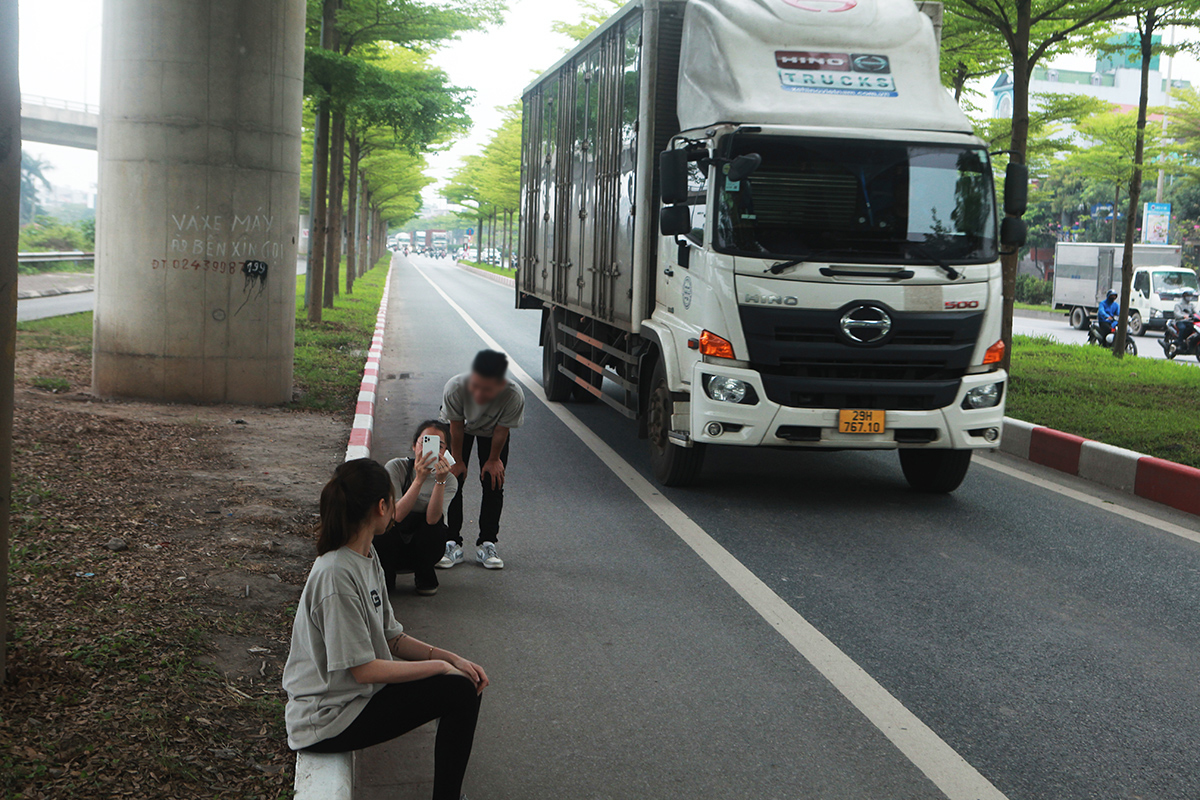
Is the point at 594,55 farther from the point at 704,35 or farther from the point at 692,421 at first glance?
the point at 692,421

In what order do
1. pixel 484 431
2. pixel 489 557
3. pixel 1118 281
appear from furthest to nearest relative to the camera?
pixel 1118 281 → pixel 489 557 → pixel 484 431

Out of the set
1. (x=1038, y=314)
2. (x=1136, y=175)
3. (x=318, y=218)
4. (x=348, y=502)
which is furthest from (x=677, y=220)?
(x=1038, y=314)

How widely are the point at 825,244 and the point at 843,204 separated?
31 centimetres

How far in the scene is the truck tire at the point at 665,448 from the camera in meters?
8.38

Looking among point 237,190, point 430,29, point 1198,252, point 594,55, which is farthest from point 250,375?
point 1198,252

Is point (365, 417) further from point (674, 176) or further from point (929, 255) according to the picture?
point (929, 255)

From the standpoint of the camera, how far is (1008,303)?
13.5 m

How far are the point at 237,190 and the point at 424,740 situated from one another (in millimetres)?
7896

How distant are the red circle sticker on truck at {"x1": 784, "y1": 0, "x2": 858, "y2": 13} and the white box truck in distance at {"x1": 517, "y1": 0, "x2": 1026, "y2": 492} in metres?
0.02

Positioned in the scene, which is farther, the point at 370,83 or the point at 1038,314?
the point at 1038,314

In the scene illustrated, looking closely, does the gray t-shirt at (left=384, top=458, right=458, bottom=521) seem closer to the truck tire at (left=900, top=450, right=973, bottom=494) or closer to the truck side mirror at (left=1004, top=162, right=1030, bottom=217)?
the truck tire at (left=900, top=450, right=973, bottom=494)

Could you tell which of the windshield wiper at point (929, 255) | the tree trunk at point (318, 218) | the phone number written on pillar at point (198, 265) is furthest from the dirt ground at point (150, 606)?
the tree trunk at point (318, 218)

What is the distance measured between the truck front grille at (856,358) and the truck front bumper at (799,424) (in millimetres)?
74

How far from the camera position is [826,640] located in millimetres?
5176
